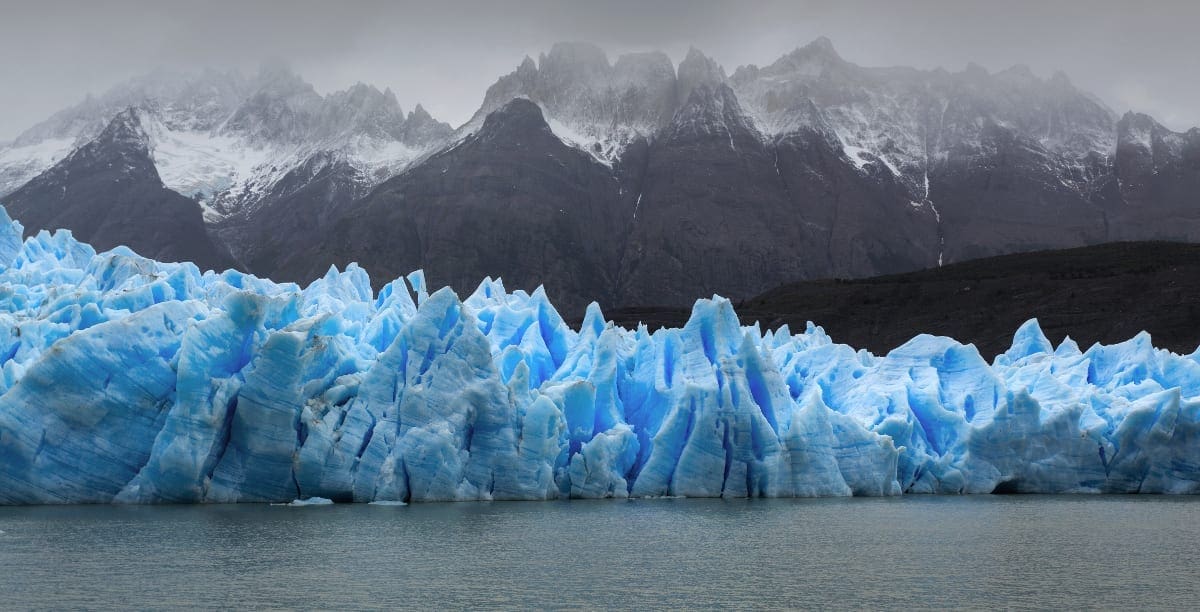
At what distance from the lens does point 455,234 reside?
134500 mm

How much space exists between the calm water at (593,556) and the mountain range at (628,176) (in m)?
101

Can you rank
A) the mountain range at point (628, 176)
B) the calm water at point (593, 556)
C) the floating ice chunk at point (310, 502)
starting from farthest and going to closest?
the mountain range at point (628, 176)
the floating ice chunk at point (310, 502)
the calm water at point (593, 556)

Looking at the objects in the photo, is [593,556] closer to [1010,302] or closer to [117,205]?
[1010,302]

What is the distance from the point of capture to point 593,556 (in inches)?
872

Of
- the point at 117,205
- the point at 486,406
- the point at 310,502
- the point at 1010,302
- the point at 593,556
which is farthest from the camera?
the point at 117,205

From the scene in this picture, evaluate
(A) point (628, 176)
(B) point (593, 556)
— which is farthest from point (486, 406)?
(A) point (628, 176)

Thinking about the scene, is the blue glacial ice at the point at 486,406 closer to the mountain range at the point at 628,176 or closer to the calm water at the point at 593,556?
the calm water at the point at 593,556

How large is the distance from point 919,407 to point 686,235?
345ft

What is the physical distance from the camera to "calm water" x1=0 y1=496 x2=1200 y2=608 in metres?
18.2

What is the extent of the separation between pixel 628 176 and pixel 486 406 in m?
125

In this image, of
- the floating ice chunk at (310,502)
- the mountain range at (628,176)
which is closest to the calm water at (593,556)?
the floating ice chunk at (310,502)

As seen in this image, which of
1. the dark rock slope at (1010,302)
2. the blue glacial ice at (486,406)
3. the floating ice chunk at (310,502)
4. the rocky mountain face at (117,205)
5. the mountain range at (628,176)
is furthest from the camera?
the mountain range at (628,176)

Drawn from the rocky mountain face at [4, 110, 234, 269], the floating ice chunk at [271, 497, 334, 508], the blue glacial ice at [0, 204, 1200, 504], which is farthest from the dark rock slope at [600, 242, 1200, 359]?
the rocky mountain face at [4, 110, 234, 269]

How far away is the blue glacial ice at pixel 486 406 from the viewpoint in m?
29.4
